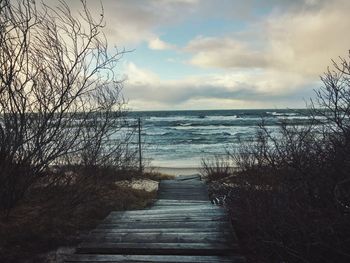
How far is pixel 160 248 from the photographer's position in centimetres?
472

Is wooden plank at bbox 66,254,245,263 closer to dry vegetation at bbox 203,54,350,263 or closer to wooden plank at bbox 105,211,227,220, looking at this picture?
dry vegetation at bbox 203,54,350,263

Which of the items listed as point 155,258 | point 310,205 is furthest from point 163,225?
point 310,205

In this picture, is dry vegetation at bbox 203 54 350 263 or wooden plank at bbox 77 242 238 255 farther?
wooden plank at bbox 77 242 238 255

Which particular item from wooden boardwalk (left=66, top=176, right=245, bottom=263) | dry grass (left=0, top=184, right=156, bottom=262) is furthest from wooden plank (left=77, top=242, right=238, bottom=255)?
dry grass (left=0, top=184, right=156, bottom=262)

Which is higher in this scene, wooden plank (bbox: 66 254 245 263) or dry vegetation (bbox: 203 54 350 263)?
dry vegetation (bbox: 203 54 350 263)

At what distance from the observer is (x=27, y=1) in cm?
584

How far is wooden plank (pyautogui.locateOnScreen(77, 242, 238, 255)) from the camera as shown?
4.69m

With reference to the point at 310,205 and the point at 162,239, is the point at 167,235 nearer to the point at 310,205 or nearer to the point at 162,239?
the point at 162,239

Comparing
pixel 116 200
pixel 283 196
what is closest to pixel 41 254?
pixel 283 196

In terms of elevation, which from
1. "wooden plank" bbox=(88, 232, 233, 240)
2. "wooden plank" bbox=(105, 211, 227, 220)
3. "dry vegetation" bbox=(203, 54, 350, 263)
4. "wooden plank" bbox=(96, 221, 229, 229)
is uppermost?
"dry vegetation" bbox=(203, 54, 350, 263)

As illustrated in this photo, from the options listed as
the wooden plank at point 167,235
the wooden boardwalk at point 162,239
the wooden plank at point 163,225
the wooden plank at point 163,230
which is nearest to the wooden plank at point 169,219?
the wooden boardwalk at point 162,239

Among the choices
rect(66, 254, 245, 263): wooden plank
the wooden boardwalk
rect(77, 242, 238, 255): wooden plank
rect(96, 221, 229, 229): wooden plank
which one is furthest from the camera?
rect(96, 221, 229, 229): wooden plank

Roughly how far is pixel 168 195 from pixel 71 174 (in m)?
4.55

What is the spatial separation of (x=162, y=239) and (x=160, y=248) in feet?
1.17
